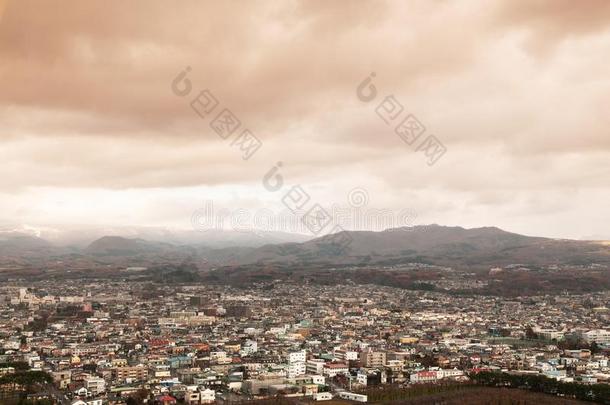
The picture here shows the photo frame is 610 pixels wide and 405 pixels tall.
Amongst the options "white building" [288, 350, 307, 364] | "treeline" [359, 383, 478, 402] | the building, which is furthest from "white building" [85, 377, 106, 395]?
the building

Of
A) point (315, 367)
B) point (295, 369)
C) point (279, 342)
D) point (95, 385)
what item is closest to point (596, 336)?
point (279, 342)

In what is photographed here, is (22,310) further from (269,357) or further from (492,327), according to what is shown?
(492,327)

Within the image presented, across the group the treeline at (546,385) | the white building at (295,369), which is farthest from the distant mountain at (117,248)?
the treeline at (546,385)

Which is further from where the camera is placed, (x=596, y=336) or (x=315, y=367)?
(x=596, y=336)

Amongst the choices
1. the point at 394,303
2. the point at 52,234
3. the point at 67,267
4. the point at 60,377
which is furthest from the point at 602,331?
the point at 52,234

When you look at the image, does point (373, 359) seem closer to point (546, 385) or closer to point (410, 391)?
point (410, 391)

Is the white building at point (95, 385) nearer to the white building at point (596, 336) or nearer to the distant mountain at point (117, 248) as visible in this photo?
the white building at point (596, 336)
